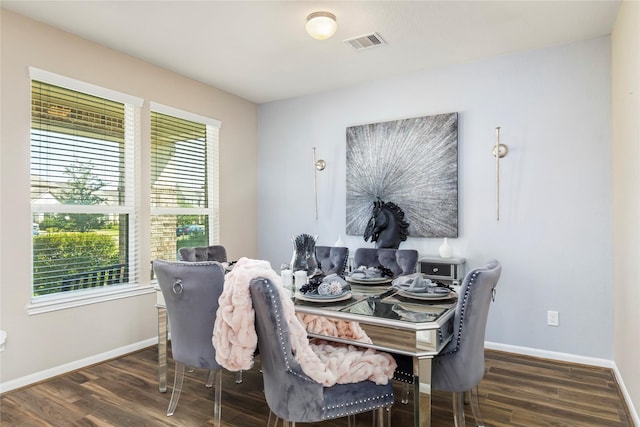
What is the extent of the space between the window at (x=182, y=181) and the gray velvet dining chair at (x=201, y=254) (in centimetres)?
68

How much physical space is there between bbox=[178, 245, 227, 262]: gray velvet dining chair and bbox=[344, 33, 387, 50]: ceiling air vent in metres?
2.20

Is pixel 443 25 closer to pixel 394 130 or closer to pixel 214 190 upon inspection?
pixel 394 130

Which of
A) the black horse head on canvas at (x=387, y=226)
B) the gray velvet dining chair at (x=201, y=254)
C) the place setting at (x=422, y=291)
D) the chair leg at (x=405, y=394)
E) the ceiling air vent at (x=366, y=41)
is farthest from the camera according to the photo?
the black horse head on canvas at (x=387, y=226)

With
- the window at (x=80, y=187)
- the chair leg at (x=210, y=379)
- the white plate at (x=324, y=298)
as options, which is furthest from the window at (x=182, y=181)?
the white plate at (x=324, y=298)

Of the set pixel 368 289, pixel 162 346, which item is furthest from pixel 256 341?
pixel 162 346

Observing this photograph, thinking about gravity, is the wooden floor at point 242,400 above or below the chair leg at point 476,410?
below

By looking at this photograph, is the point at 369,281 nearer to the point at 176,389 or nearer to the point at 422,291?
the point at 422,291

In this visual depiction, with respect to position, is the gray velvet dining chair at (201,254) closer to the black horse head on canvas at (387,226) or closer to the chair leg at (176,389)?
the chair leg at (176,389)

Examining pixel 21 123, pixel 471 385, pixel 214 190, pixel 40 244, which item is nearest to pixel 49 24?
pixel 21 123

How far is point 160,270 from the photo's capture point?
2.21 meters

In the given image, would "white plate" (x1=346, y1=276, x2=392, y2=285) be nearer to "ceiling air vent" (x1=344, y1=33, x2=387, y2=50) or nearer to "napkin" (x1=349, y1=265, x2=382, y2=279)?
"napkin" (x1=349, y1=265, x2=382, y2=279)

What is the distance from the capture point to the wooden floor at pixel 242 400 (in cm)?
230

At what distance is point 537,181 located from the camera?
11.0ft

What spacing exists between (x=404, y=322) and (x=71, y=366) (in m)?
2.87
